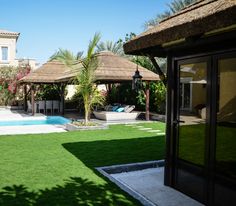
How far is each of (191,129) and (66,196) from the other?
259cm

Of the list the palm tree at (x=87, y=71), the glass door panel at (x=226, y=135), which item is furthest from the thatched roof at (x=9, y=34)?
the glass door panel at (x=226, y=135)

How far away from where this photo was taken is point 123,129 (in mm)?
14789

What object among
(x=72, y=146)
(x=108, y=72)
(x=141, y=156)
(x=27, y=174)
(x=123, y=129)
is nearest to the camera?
(x=27, y=174)

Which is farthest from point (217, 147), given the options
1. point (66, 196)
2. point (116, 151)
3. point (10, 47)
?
point (10, 47)

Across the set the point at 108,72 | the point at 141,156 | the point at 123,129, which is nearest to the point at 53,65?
the point at 108,72

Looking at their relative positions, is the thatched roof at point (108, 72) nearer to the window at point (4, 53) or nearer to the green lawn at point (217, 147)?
the green lawn at point (217, 147)

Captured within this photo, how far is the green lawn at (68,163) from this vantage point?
5.59 meters

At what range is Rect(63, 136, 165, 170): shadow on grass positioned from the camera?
8359mm

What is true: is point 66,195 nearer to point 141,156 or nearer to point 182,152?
point 182,152

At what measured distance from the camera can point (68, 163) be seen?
26.4 ft

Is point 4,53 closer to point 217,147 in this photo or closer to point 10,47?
point 10,47

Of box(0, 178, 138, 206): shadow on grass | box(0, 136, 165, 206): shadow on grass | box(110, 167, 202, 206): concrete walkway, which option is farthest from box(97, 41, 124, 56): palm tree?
box(0, 178, 138, 206): shadow on grass

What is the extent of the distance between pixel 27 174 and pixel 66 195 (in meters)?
1.73

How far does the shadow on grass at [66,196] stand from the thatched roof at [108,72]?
33.3 ft
